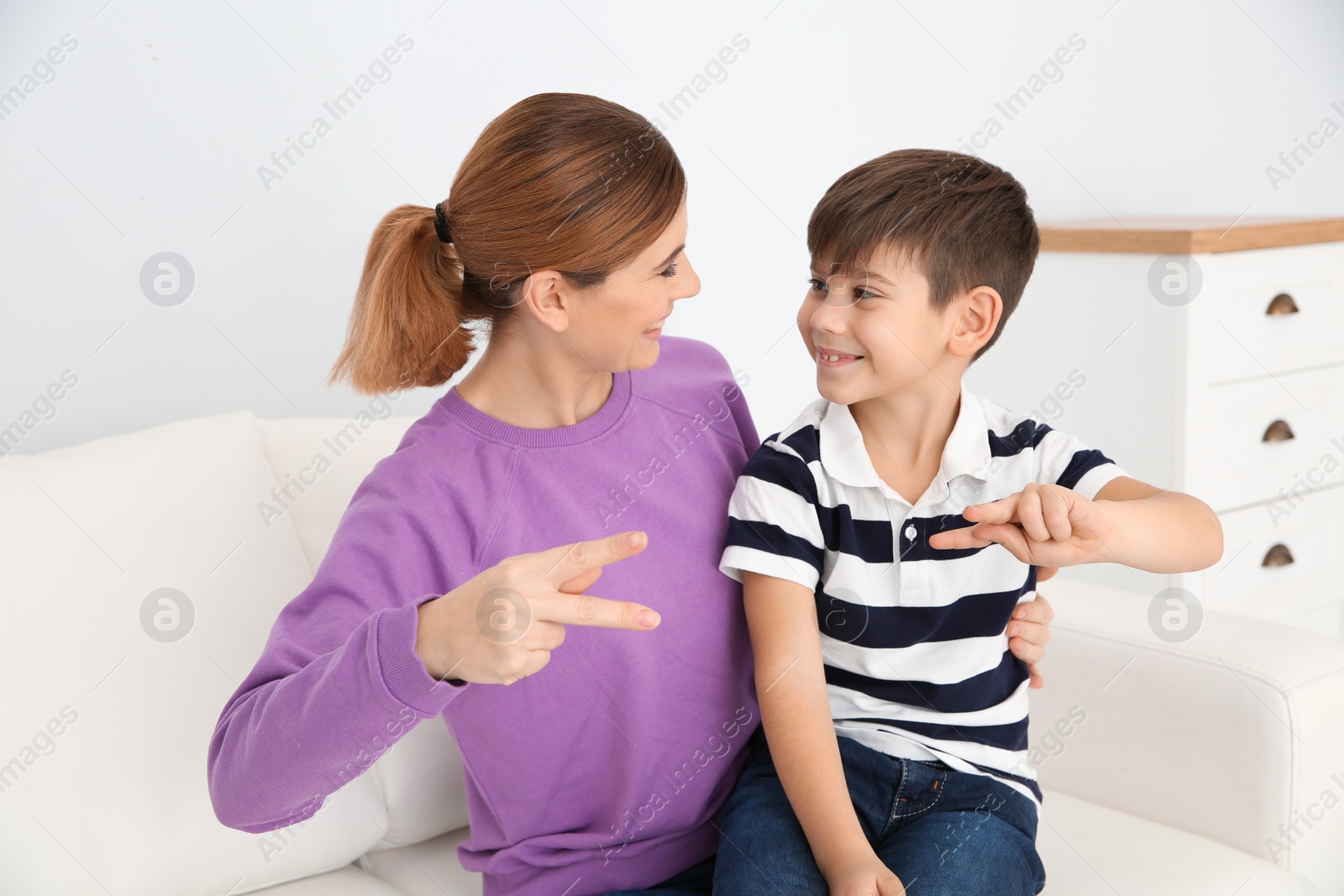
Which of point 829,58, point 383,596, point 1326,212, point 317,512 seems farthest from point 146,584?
point 1326,212

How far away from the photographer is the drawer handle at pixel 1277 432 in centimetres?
228

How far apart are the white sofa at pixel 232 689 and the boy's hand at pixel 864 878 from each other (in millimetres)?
290

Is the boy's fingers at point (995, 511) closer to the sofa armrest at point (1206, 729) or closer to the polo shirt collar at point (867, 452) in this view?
the polo shirt collar at point (867, 452)

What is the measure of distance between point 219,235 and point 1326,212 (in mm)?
2687

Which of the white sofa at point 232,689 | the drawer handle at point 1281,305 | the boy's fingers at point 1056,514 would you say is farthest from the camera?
the drawer handle at point 1281,305

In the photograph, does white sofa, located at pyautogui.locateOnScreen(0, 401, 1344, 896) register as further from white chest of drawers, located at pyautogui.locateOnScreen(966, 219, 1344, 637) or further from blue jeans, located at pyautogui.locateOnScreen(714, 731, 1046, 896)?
white chest of drawers, located at pyautogui.locateOnScreen(966, 219, 1344, 637)

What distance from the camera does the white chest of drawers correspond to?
215cm

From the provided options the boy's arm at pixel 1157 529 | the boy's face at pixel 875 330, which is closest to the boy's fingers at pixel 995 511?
the boy's arm at pixel 1157 529

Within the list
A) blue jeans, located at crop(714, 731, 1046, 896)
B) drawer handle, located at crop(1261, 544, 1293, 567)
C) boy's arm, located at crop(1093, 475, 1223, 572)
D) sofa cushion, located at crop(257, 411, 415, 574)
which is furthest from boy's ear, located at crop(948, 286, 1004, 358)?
drawer handle, located at crop(1261, 544, 1293, 567)

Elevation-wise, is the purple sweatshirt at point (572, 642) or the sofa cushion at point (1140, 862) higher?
the sofa cushion at point (1140, 862)

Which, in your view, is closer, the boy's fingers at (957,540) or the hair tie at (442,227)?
the boy's fingers at (957,540)

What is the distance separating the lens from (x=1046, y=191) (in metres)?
2.65

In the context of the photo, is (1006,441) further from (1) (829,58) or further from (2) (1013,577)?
(1) (829,58)

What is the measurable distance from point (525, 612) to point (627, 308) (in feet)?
1.33
